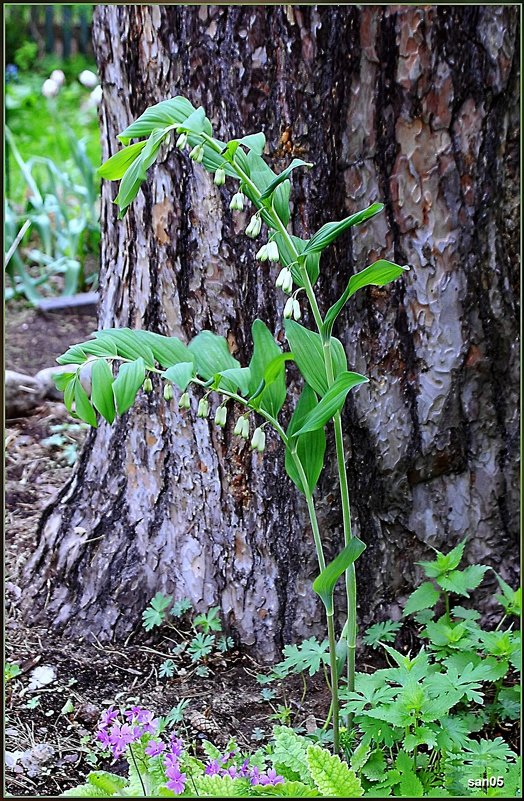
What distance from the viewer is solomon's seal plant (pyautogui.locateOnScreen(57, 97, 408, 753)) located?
3.34 feet

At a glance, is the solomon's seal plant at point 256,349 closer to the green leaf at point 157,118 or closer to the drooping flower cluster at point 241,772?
the green leaf at point 157,118

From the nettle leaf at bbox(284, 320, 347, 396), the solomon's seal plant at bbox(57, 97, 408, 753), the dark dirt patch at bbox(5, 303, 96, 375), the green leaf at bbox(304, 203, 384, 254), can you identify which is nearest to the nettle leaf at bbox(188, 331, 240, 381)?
the solomon's seal plant at bbox(57, 97, 408, 753)

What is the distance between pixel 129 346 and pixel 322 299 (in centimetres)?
43

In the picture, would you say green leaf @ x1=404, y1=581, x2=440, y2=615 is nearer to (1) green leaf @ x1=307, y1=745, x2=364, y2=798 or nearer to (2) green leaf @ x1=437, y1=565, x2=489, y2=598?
(2) green leaf @ x1=437, y1=565, x2=489, y2=598

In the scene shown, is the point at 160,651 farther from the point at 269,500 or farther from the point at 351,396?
the point at 351,396

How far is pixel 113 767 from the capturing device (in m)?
1.40

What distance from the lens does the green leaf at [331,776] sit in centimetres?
111

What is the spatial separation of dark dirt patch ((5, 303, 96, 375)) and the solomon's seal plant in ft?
4.88

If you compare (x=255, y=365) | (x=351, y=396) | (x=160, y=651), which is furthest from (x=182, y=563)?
(x=255, y=365)

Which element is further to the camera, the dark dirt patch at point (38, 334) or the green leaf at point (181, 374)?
the dark dirt patch at point (38, 334)

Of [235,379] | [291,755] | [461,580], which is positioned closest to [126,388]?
[235,379]

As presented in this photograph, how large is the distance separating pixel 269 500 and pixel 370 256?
1.59 ft

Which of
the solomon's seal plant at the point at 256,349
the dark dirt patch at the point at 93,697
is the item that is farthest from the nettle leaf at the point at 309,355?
the dark dirt patch at the point at 93,697

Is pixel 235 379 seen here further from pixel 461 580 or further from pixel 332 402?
pixel 461 580
